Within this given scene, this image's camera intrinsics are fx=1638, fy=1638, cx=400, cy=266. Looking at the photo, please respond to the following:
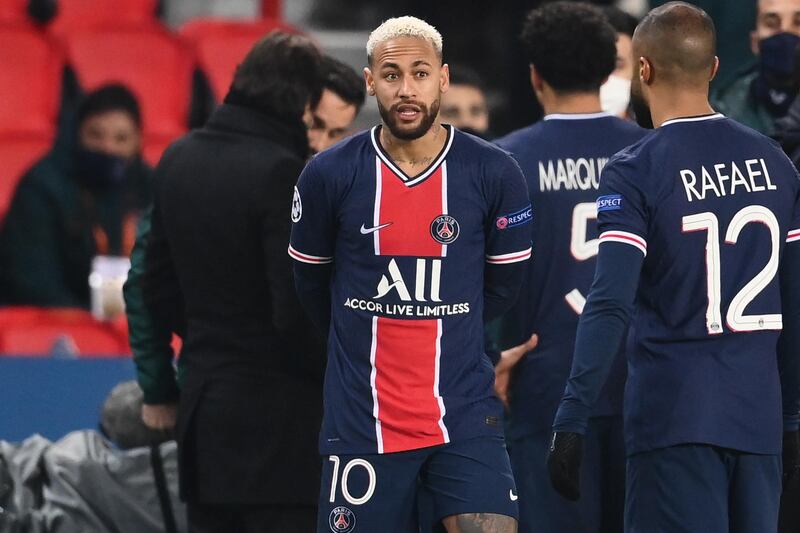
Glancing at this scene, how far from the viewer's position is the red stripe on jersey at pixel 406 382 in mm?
4223

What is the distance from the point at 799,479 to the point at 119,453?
2.41 meters

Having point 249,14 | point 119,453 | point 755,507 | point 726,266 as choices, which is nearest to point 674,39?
point 726,266

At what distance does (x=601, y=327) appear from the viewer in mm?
4094

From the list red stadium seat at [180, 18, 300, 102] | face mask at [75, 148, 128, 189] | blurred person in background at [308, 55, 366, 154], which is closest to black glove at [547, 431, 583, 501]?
blurred person in background at [308, 55, 366, 154]

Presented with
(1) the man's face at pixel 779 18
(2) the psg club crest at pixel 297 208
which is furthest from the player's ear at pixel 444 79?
(1) the man's face at pixel 779 18

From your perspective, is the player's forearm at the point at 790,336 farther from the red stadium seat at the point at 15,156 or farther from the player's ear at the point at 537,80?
the red stadium seat at the point at 15,156

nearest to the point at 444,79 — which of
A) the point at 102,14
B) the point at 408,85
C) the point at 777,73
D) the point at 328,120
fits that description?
the point at 408,85

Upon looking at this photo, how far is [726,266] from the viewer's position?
4113 mm

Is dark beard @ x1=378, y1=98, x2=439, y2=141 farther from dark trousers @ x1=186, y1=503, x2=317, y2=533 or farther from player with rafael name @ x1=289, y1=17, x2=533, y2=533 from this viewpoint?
dark trousers @ x1=186, y1=503, x2=317, y2=533

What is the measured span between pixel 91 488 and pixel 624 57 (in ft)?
8.22

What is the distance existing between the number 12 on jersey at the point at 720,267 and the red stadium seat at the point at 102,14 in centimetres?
691

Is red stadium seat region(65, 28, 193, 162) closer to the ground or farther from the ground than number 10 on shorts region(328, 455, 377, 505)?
farther from the ground

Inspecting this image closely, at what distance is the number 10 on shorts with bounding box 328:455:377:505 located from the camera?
423cm

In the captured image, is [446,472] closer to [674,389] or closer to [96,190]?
[674,389]
